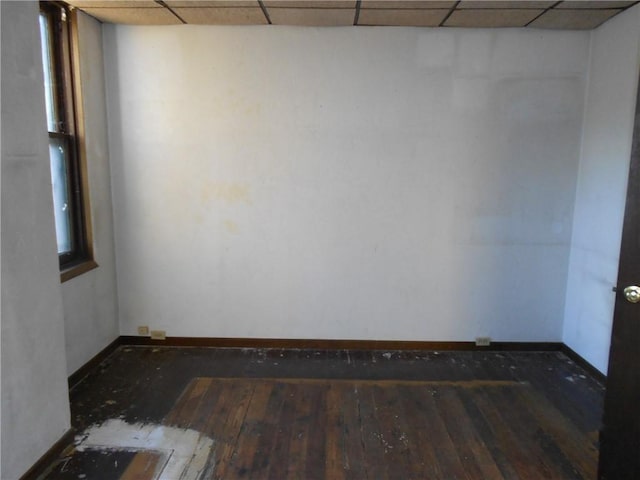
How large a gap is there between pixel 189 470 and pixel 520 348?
8.73 ft

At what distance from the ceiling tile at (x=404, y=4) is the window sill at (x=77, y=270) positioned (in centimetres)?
253

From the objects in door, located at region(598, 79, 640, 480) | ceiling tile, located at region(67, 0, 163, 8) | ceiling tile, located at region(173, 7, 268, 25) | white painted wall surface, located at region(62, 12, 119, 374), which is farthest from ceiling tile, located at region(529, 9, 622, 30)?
white painted wall surface, located at region(62, 12, 119, 374)

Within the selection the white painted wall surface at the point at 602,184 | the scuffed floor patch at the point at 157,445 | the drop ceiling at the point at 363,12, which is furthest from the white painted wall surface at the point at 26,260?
the white painted wall surface at the point at 602,184

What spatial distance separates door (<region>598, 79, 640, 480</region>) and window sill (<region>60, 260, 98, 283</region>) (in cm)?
299

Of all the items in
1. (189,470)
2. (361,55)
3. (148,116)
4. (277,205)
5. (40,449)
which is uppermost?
(361,55)

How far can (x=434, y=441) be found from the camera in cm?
235

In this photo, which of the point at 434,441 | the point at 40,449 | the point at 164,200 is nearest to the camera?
the point at 40,449

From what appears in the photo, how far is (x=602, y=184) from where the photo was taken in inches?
119

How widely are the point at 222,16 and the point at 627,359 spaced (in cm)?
300

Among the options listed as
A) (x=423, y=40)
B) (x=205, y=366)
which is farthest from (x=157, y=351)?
(x=423, y=40)

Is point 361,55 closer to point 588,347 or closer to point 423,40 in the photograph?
point 423,40

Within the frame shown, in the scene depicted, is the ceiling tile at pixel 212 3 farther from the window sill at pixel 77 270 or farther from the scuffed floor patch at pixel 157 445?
the scuffed floor patch at pixel 157 445

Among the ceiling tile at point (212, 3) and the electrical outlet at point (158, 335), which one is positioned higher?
the ceiling tile at point (212, 3)

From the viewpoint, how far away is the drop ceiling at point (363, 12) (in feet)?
8.80
